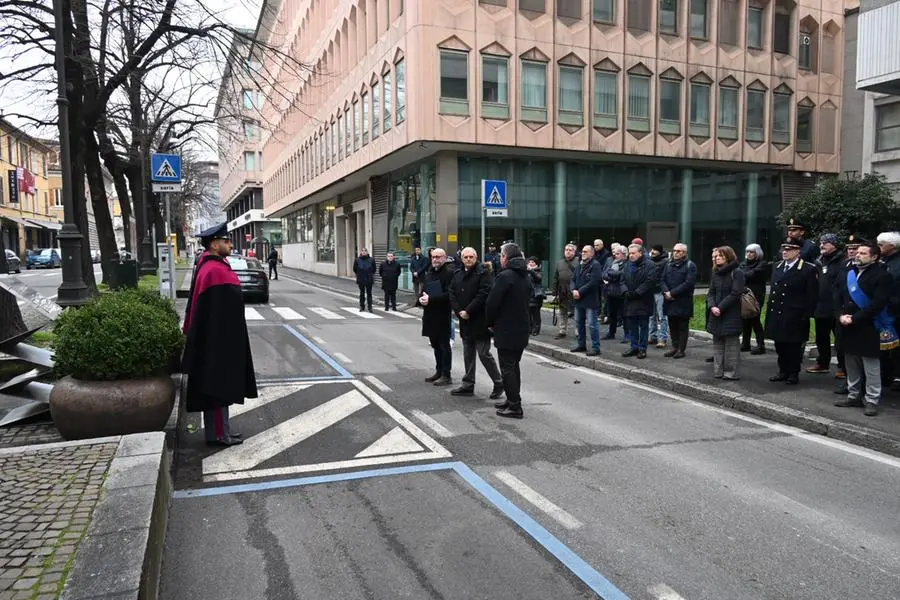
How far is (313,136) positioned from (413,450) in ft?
120

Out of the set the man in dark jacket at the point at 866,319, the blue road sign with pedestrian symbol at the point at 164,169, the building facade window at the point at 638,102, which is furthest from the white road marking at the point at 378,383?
the building facade window at the point at 638,102

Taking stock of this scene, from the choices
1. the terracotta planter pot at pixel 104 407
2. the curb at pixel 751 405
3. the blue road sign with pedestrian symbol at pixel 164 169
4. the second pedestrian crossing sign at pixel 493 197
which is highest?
the blue road sign with pedestrian symbol at pixel 164 169

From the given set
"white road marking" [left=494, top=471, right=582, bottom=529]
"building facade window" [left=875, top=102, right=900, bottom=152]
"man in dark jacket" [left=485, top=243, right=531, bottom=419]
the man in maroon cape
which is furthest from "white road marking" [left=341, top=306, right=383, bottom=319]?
"building facade window" [left=875, top=102, right=900, bottom=152]

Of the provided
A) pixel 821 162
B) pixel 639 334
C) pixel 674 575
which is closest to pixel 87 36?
pixel 639 334

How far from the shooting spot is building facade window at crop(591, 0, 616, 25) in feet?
80.0

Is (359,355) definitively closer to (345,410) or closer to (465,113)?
(345,410)

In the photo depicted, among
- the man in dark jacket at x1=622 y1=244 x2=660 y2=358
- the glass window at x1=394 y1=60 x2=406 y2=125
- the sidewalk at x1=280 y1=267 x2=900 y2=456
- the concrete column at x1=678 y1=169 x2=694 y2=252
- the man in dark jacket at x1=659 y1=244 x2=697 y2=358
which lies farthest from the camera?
the concrete column at x1=678 y1=169 x2=694 y2=252

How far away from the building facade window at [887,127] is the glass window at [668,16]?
26.2 feet

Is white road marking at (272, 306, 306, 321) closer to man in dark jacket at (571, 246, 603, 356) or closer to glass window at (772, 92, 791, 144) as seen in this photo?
man in dark jacket at (571, 246, 603, 356)

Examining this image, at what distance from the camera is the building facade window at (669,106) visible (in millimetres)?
25922

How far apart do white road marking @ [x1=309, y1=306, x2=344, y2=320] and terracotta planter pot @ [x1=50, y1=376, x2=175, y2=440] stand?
12.0 m

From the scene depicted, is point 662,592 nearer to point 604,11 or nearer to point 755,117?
point 604,11

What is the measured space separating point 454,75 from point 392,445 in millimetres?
18485

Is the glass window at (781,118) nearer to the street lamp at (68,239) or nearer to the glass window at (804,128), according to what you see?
the glass window at (804,128)
